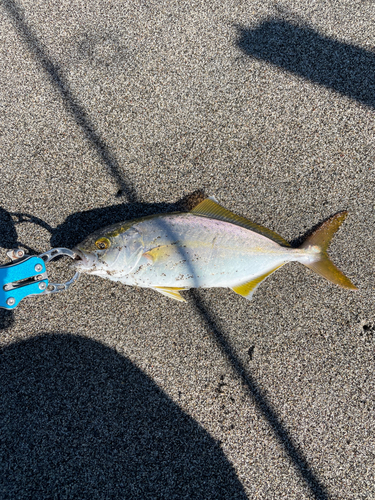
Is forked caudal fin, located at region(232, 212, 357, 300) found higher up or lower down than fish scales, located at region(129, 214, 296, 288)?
lower down

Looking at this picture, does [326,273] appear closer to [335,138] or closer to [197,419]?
[335,138]

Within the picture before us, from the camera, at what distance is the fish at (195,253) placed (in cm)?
150

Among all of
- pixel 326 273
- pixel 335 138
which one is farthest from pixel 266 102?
pixel 326 273

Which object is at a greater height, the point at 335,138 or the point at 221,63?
the point at 221,63

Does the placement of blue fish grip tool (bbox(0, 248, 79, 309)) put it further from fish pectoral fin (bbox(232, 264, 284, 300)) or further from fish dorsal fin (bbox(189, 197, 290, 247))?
fish pectoral fin (bbox(232, 264, 284, 300))

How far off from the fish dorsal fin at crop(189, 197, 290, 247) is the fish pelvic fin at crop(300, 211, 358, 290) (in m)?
0.15

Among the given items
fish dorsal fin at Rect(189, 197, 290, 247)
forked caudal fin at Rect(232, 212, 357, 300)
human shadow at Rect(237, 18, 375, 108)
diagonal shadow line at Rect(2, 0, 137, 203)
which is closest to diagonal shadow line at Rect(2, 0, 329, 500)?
diagonal shadow line at Rect(2, 0, 137, 203)

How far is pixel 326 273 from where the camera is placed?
1620mm

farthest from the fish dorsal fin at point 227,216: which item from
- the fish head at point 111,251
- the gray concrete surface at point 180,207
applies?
the fish head at point 111,251

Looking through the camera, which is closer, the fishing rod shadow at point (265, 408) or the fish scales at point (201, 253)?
the fish scales at point (201, 253)

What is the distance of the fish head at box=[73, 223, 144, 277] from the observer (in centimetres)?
147

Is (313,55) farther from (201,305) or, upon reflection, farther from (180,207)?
(201,305)

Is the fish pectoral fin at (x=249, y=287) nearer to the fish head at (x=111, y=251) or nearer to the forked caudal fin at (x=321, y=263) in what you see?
the forked caudal fin at (x=321, y=263)

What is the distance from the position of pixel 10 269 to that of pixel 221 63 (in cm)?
166
